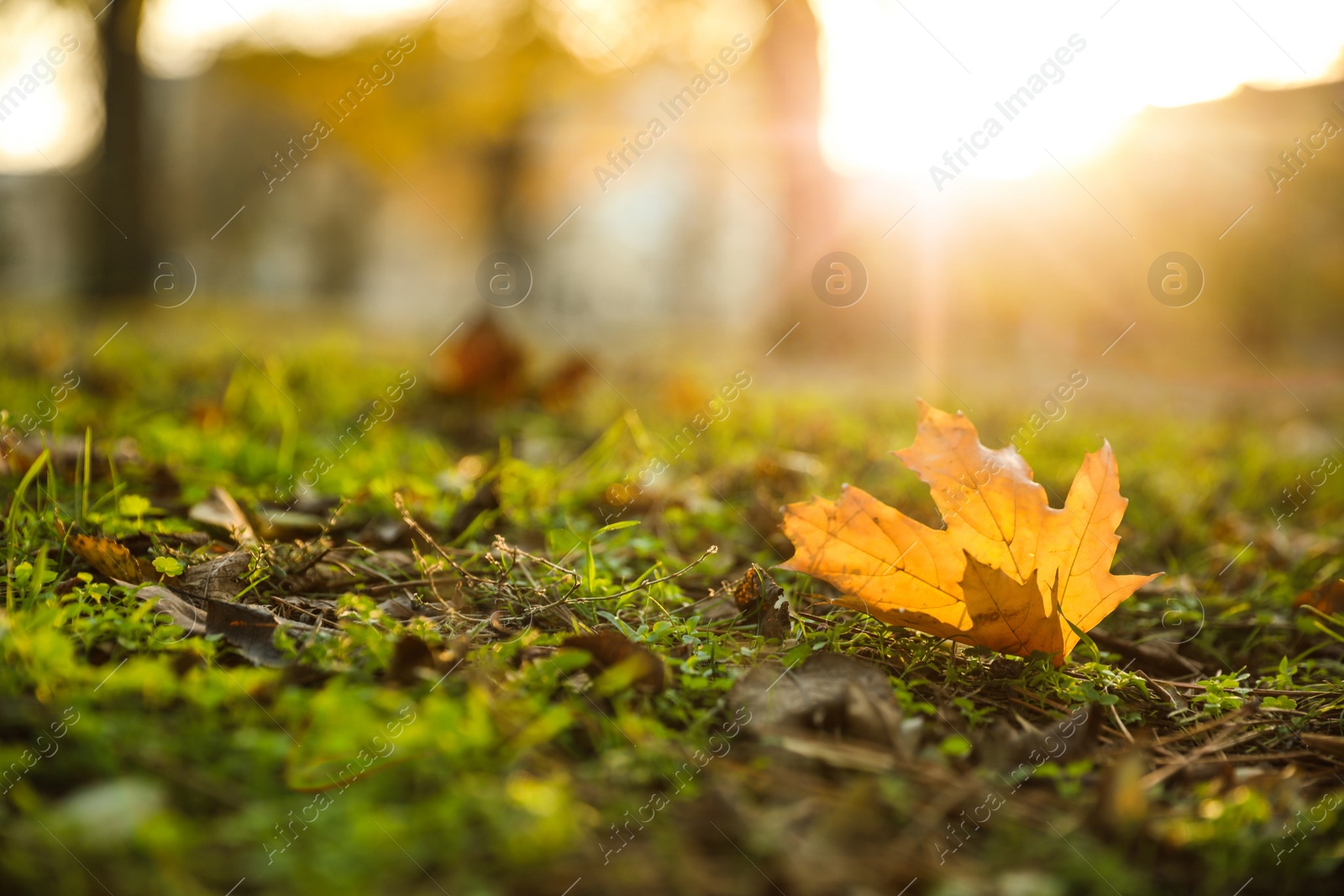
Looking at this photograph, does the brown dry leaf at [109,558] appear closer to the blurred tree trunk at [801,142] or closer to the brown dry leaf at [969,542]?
the brown dry leaf at [969,542]

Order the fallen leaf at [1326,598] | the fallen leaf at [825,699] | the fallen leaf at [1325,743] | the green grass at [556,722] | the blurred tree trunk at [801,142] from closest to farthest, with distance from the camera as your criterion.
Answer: the green grass at [556,722], the fallen leaf at [825,699], the fallen leaf at [1325,743], the fallen leaf at [1326,598], the blurred tree trunk at [801,142]

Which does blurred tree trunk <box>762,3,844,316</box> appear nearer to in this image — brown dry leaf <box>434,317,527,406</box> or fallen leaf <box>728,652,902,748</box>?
brown dry leaf <box>434,317,527,406</box>

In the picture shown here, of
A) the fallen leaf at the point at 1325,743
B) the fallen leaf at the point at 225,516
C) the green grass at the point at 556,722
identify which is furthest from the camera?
the fallen leaf at the point at 225,516

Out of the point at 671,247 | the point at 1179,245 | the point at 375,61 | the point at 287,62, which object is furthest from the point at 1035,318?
the point at 671,247

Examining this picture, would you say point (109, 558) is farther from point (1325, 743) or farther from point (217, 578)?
point (1325, 743)

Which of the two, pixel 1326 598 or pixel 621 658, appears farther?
pixel 1326 598

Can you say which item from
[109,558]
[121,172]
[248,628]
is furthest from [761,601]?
[121,172]

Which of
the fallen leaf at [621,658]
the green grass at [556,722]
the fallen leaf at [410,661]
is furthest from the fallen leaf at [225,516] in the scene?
the fallen leaf at [621,658]
